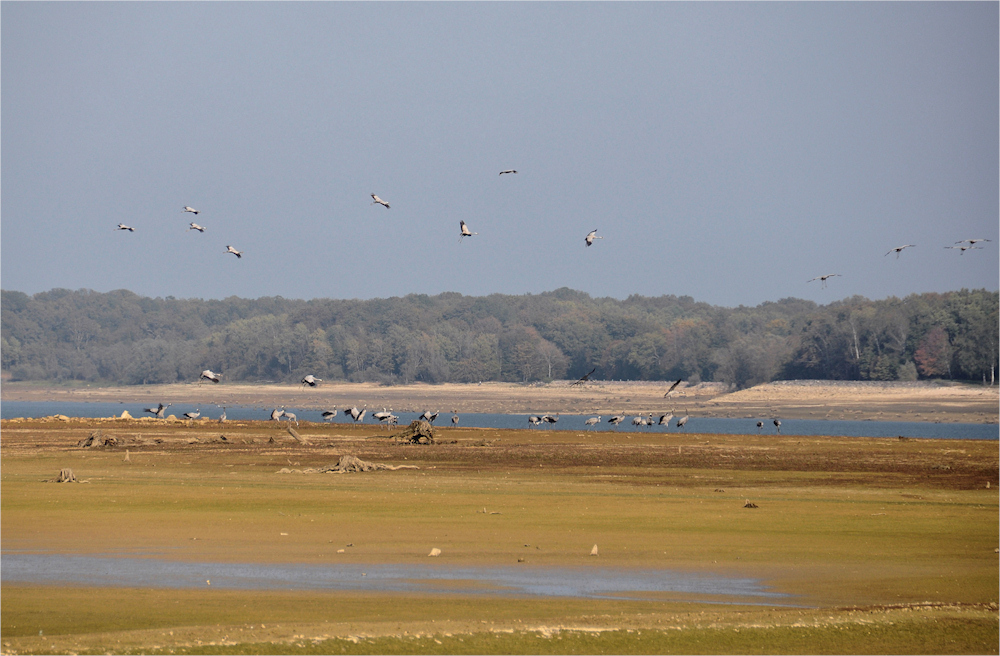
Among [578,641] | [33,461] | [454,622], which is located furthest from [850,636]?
[33,461]

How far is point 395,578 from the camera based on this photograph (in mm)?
15984

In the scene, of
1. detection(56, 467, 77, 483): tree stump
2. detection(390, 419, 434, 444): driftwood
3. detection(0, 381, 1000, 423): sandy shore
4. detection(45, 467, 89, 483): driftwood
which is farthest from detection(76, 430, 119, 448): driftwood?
detection(0, 381, 1000, 423): sandy shore

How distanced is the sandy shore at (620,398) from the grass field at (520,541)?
7702 centimetres

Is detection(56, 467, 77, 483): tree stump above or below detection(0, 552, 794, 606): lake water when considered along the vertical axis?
above

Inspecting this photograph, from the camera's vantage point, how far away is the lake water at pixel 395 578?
593 inches

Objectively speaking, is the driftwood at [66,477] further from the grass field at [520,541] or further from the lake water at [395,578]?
the lake water at [395,578]

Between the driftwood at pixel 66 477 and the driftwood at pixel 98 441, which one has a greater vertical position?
the driftwood at pixel 98 441

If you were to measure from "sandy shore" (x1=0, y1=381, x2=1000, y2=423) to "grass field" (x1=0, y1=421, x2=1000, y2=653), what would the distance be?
3032 inches

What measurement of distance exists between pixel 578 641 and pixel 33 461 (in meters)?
28.9

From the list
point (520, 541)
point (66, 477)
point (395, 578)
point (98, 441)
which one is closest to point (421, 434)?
point (98, 441)

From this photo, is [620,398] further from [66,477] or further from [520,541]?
[520,541]

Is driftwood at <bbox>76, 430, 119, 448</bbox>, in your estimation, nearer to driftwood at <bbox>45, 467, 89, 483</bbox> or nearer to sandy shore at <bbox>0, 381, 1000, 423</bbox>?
driftwood at <bbox>45, 467, 89, 483</bbox>

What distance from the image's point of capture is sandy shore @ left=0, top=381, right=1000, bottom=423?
11438 centimetres

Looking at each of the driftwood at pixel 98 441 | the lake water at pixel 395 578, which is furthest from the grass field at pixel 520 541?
the driftwood at pixel 98 441
